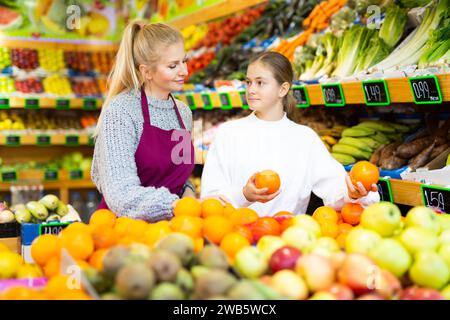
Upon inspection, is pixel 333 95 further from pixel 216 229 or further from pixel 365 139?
pixel 216 229

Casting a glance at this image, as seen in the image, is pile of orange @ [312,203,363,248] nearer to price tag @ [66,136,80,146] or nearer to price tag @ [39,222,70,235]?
price tag @ [39,222,70,235]

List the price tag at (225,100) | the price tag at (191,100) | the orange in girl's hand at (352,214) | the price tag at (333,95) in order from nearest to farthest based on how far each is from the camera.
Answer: the orange in girl's hand at (352,214) < the price tag at (333,95) < the price tag at (225,100) < the price tag at (191,100)

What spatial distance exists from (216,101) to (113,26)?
11.5 ft

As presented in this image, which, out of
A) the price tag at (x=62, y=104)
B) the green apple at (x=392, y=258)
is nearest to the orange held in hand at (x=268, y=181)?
the green apple at (x=392, y=258)

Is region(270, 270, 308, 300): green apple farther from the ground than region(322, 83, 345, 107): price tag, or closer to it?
closer to it

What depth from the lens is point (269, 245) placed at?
155 cm

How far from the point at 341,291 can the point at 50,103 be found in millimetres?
5851

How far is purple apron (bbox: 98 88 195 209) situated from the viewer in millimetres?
2490

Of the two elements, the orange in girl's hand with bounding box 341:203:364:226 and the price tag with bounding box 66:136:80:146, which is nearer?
the orange in girl's hand with bounding box 341:203:364:226

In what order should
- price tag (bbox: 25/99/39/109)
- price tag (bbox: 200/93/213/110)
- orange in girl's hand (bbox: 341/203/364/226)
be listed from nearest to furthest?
orange in girl's hand (bbox: 341/203/364/226) → price tag (bbox: 200/93/213/110) → price tag (bbox: 25/99/39/109)

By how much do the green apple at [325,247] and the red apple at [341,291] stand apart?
14 cm

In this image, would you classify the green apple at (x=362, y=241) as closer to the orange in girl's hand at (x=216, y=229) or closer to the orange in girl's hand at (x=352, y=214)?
the orange in girl's hand at (x=216, y=229)

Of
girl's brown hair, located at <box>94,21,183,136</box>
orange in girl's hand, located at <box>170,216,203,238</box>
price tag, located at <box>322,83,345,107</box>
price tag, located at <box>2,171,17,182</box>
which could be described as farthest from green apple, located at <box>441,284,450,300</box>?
price tag, located at <box>2,171,17,182</box>

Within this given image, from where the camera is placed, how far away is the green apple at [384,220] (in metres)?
1.63
